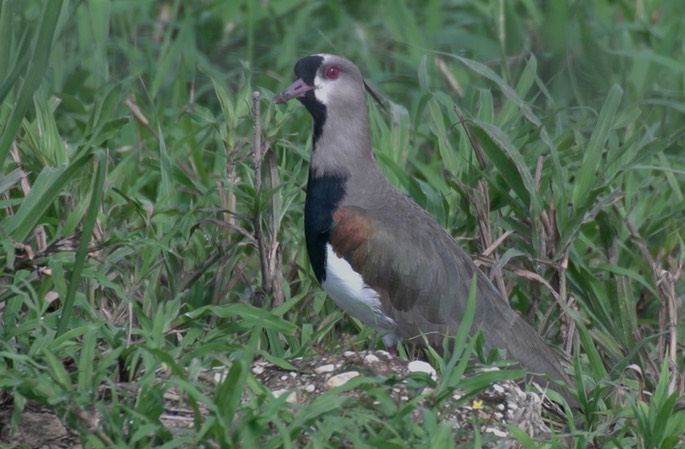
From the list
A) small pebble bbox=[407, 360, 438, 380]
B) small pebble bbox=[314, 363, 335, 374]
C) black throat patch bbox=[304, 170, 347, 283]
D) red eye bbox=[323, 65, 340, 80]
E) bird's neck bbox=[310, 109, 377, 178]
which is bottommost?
small pebble bbox=[407, 360, 438, 380]

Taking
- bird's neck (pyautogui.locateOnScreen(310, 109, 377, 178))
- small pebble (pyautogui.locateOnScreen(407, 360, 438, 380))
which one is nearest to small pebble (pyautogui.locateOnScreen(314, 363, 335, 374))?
small pebble (pyautogui.locateOnScreen(407, 360, 438, 380))

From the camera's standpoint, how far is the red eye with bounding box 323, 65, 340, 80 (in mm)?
4984

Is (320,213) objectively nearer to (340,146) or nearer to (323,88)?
(340,146)

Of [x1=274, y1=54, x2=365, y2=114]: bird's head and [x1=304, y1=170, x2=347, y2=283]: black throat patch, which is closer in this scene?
[x1=304, y1=170, x2=347, y2=283]: black throat patch

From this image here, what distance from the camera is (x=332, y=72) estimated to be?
5000 millimetres

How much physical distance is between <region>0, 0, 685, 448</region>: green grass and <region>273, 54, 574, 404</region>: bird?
0.12 metres

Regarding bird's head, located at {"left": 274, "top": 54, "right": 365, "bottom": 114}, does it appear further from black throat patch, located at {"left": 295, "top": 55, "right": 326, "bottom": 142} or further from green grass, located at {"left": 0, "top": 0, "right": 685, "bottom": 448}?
green grass, located at {"left": 0, "top": 0, "right": 685, "bottom": 448}

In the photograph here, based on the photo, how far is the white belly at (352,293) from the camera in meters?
4.59

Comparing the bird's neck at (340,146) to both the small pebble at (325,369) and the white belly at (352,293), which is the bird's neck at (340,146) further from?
the small pebble at (325,369)

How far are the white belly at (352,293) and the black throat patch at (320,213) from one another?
3 cm

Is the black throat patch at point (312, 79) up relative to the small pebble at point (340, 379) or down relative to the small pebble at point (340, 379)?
up

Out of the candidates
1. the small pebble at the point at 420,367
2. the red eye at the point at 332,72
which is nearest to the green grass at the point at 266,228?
the small pebble at the point at 420,367

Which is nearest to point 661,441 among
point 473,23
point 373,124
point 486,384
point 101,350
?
point 486,384

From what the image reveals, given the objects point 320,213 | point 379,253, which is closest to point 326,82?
point 320,213
